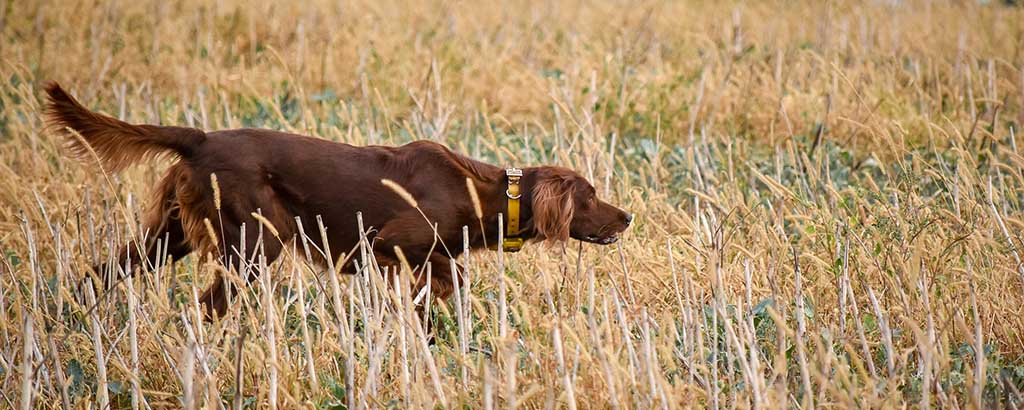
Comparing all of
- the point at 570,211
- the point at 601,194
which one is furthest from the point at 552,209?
the point at 601,194

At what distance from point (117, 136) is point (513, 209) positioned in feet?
4.45

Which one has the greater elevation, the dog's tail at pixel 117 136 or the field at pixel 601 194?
the dog's tail at pixel 117 136

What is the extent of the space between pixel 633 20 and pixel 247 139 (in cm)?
484

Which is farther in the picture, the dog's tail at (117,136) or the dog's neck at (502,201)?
the dog's neck at (502,201)

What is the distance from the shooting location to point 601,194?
435 cm

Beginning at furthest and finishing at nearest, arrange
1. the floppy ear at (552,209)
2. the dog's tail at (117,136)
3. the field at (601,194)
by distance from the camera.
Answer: the floppy ear at (552,209) < the dog's tail at (117,136) < the field at (601,194)

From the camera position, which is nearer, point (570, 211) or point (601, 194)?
point (570, 211)

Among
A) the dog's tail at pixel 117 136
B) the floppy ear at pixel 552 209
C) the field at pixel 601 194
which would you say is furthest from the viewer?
the floppy ear at pixel 552 209

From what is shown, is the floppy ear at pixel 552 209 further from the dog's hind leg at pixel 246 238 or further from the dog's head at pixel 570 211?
the dog's hind leg at pixel 246 238

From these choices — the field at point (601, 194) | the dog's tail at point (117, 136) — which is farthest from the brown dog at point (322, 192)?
the field at point (601, 194)

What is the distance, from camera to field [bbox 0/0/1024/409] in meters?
2.54

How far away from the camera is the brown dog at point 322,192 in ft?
11.1

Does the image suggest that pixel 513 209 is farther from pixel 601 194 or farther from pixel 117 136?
pixel 117 136

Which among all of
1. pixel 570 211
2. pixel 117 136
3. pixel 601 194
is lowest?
pixel 601 194
